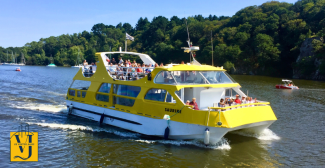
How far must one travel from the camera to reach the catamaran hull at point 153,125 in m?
11.8

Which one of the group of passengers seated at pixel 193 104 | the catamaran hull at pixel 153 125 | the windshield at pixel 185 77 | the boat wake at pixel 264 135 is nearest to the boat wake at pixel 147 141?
the catamaran hull at pixel 153 125

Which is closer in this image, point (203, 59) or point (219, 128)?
point (219, 128)

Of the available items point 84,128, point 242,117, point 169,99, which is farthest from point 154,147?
point 84,128

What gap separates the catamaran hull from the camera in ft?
38.9

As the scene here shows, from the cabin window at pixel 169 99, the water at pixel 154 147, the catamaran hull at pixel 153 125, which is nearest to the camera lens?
the water at pixel 154 147

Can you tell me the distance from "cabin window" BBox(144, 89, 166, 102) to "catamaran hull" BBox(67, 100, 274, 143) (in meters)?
0.97

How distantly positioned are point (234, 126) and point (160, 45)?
88849 millimetres

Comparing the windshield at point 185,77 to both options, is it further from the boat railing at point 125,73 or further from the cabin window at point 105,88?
the cabin window at point 105,88

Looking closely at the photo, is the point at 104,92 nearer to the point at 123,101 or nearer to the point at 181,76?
the point at 123,101

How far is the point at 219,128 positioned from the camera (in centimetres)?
1139

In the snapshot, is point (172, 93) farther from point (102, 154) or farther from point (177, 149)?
point (102, 154)

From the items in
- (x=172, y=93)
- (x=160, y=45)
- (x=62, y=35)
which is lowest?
(x=172, y=93)

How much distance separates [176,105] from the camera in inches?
487

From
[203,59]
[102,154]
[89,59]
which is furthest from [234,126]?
[89,59]
